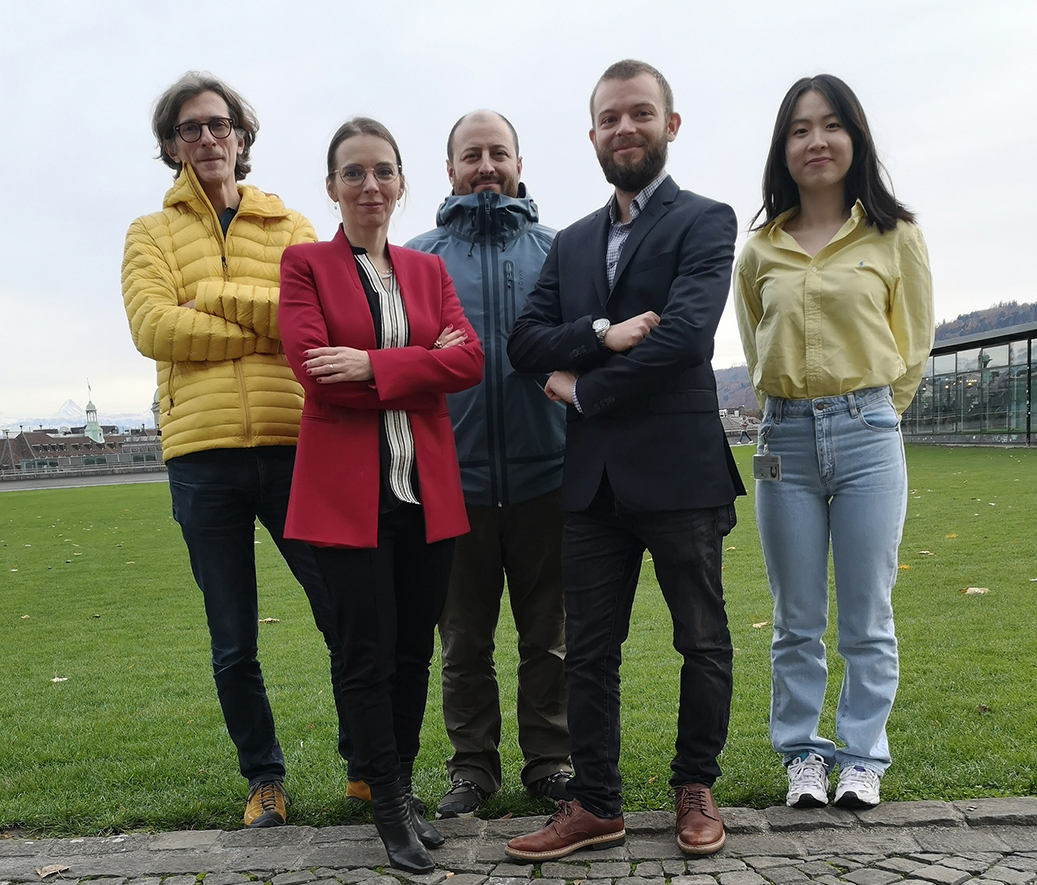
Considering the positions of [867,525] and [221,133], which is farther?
[221,133]

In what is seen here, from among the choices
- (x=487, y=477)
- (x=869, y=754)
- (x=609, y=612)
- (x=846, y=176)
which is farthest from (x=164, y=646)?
(x=846, y=176)

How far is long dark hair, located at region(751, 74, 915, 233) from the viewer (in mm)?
3361

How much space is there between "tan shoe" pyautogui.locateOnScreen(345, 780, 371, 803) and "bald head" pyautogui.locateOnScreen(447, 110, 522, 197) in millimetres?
2502

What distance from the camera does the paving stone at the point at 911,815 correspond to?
309cm

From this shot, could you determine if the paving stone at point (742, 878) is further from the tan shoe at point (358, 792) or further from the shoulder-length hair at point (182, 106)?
the shoulder-length hair at point (182, 106)

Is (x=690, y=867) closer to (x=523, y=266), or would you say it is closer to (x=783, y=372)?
(x=783, y=372)

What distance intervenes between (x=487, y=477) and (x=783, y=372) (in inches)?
48.2

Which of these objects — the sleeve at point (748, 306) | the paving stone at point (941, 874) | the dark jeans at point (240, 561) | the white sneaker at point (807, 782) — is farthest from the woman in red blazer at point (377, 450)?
the paving stone at point (941, 874)

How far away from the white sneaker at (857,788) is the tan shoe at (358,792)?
180 cm

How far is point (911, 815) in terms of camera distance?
3141 mm

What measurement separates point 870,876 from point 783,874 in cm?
26

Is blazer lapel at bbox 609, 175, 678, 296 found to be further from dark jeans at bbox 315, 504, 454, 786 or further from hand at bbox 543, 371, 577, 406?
dark jeans at bbox 315, 504, 454, 786

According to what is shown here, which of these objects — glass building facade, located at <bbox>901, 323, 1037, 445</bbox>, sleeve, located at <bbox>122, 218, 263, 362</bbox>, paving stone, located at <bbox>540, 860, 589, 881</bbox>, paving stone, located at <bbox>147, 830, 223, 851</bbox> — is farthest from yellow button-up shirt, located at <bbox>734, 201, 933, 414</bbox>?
glass building facade, located at <bbox>901, 323, 1037, 445</bbox>

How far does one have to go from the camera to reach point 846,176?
11.5ft
